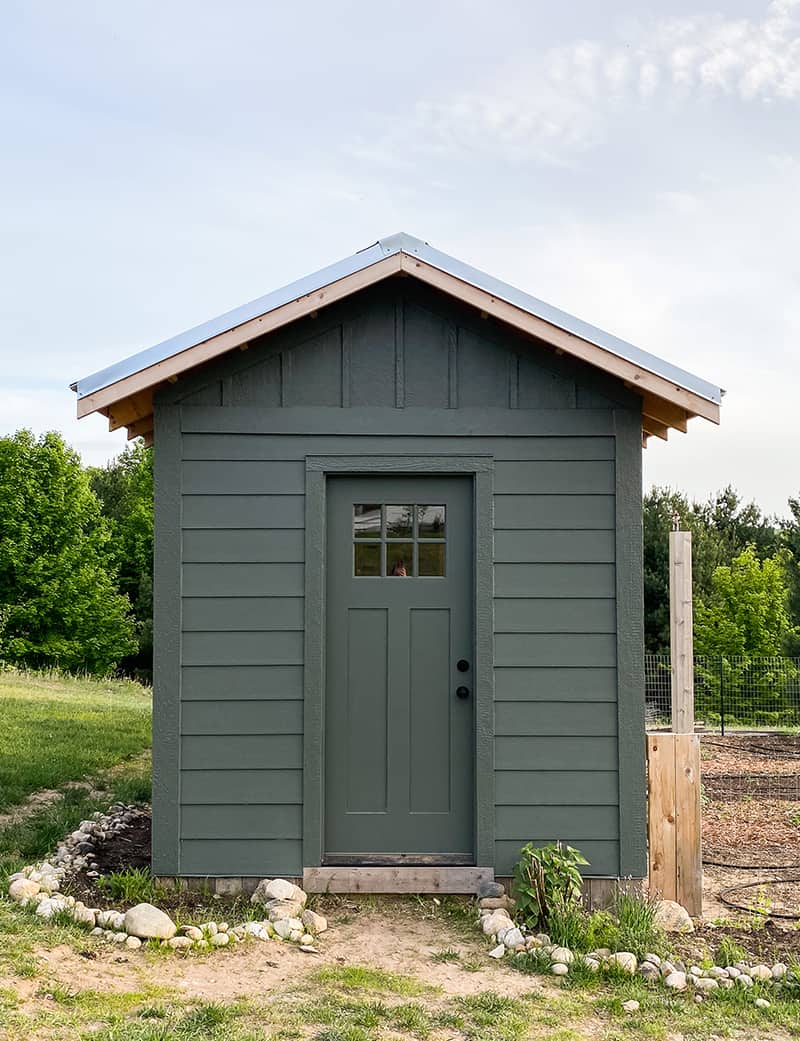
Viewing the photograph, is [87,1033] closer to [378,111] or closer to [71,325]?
[378,111]

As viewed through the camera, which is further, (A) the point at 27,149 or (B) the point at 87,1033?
(A) the point at 27,149

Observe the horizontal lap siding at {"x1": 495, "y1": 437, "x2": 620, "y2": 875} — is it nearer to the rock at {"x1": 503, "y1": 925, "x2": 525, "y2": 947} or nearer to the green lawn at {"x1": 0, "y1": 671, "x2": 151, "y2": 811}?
the rock at {"x1": 503, "y1": 925, "x2": 525, "y2": 947}

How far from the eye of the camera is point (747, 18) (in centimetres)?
999

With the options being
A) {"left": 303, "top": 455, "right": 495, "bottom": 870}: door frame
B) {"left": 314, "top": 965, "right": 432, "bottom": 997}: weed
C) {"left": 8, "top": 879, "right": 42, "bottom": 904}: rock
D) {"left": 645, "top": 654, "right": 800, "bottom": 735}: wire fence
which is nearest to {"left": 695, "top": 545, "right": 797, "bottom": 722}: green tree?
{"left": 645, "top": 654, "right": 800, "bottom": 735}: wire fence

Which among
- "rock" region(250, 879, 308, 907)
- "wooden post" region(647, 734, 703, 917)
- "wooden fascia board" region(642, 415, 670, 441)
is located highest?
"wooden fascia board" region(642, 415, 670, 441)

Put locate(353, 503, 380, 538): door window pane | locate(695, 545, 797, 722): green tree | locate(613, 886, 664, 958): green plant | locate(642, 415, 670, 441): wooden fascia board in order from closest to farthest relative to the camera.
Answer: locate(613, 886, 664, 958): green plant < locate(353, 503, 380, 538): door window pane < locate(642, 415, 670, 441): wooden fascia board < locate(695, 545, 797, 722): green tree

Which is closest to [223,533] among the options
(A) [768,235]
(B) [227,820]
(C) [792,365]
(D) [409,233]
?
(B) [227,820]

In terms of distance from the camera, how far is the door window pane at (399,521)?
232 inches

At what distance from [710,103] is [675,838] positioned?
8.96 m

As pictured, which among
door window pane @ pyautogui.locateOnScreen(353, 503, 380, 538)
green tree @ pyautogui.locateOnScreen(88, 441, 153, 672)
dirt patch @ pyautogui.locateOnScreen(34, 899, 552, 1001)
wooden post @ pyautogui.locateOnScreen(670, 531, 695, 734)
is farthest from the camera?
green tree @ pyautogui.locateOnScreen(88, 441, 153, 672)

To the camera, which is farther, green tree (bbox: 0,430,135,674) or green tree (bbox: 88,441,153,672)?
green tree (bbox: 88,441,153,672)

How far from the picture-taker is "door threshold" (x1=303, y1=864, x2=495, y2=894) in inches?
220

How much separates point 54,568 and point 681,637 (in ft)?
99.4

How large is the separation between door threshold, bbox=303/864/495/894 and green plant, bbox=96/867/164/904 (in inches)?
33.2
